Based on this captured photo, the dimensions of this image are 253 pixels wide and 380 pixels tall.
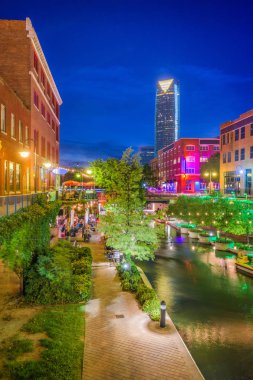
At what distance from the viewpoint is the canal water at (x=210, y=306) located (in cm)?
1274

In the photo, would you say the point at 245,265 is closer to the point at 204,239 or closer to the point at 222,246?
the point at 222,246

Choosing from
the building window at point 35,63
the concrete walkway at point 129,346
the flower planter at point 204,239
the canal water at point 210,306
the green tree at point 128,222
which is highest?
the building window at point 35,63

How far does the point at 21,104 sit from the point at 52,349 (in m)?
22.4

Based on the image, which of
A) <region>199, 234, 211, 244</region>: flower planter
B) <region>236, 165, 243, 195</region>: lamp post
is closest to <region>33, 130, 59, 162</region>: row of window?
<region>199, 234, 211, 244</region>: flower planter

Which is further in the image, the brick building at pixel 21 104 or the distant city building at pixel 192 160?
the distant city building at pixel 192 160

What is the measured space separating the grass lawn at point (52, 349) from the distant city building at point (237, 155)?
176 ft

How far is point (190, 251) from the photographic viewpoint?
36.6 metres

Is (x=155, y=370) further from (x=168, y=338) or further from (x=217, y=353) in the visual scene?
(x=217, y=353)

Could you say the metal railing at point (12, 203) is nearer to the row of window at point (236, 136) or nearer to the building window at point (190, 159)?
the row of window at point (236, 136)

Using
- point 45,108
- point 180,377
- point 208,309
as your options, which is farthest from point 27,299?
point 45,108

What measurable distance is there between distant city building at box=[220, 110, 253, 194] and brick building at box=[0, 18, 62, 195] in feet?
129

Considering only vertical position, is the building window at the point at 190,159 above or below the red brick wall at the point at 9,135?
above

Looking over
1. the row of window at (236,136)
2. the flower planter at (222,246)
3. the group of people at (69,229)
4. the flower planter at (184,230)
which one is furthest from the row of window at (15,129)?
the row of window at (236,136)

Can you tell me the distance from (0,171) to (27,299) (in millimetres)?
11119
